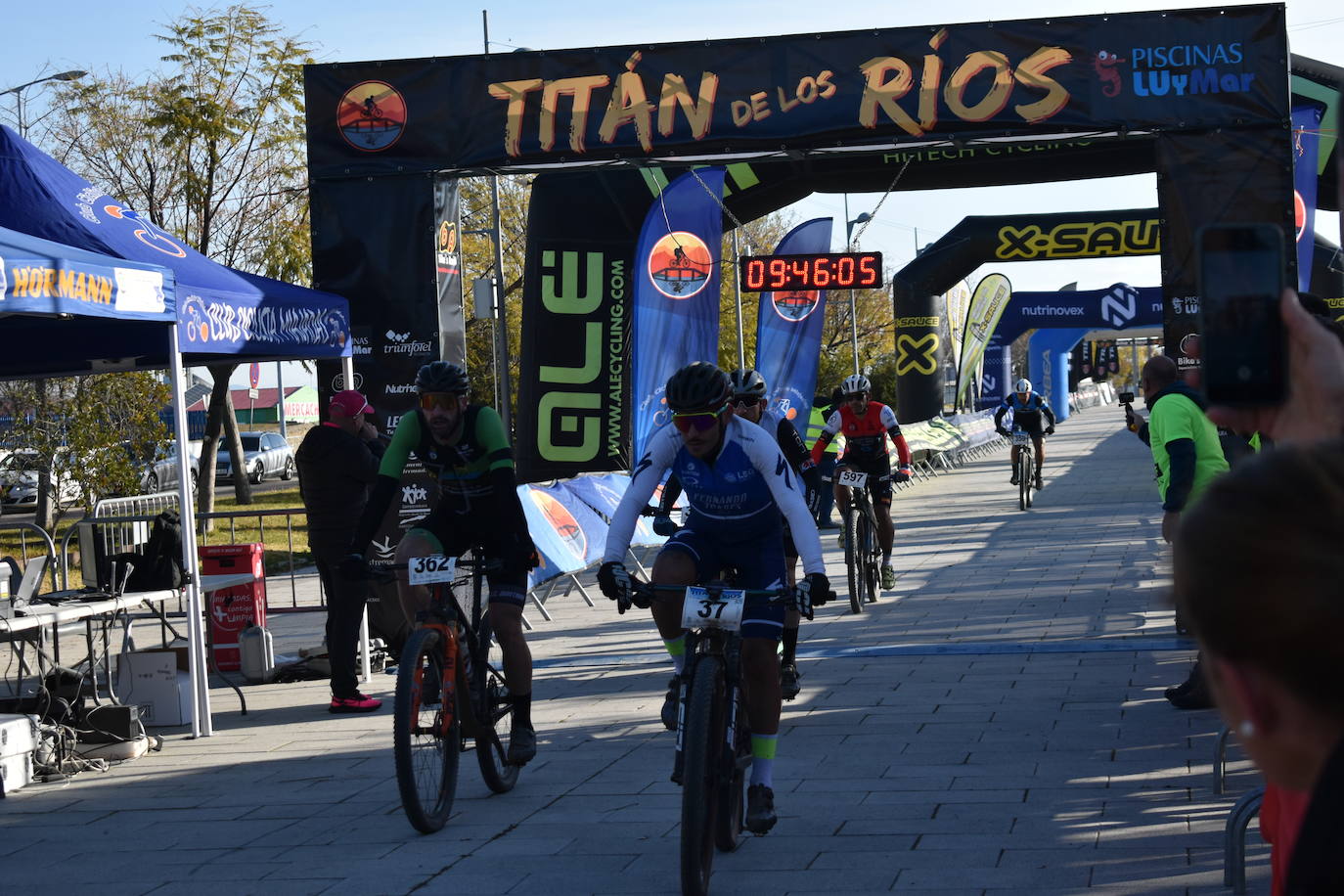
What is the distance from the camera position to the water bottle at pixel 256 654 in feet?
34.7

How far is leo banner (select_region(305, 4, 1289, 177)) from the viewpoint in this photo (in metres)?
11.2

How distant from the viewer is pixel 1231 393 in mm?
2010

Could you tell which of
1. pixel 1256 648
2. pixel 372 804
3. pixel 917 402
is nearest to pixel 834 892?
pixel 372 804

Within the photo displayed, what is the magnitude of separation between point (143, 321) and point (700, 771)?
18.4 ft

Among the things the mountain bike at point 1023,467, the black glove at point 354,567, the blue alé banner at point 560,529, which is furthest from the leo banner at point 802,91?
the mountain bike at point 1023,467

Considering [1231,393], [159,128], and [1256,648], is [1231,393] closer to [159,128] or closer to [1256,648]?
[1256,648]

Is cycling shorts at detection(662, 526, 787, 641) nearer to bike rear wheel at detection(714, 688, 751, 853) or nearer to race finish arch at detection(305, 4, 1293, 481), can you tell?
bike rear wheel at detection(714, 688, 751, 853)

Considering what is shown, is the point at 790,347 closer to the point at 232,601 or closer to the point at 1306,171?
the point at 1306,171

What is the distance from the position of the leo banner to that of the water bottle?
12.5 ft

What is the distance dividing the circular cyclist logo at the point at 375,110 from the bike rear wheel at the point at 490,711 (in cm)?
640

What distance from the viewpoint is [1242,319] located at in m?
2.02

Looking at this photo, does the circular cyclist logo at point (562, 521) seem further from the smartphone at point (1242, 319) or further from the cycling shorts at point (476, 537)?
the smartphone at point (1242, 319)

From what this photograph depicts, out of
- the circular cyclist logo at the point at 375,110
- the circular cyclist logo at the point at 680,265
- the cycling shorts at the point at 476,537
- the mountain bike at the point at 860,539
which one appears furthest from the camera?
the circular cyclist logo at the point at 680,265

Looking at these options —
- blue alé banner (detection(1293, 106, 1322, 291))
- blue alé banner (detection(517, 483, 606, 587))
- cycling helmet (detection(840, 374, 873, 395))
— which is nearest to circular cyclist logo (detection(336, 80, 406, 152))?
blue alé banner (detection(517, 483, 606, 587))
